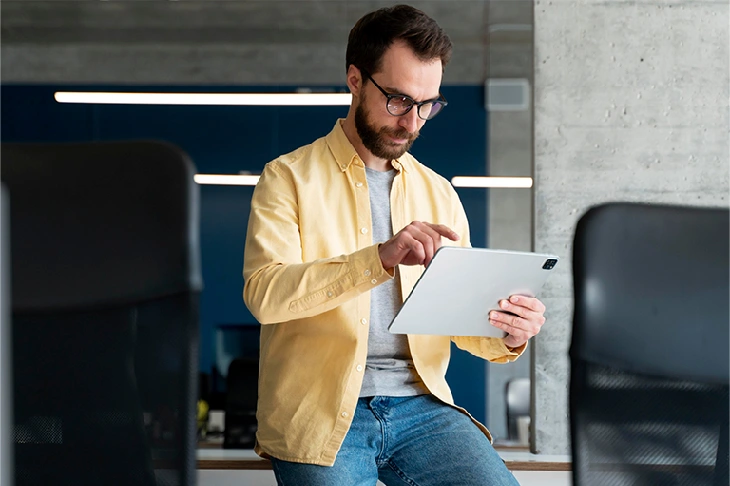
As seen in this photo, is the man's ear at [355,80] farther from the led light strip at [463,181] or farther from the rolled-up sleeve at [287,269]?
the led light strip at [463,181]

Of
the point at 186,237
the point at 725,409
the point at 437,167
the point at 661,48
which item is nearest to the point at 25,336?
the point at 186,237

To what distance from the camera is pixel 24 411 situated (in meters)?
0.94

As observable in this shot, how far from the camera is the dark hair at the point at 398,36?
171 cm

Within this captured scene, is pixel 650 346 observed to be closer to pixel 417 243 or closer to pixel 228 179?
pixel 417 243

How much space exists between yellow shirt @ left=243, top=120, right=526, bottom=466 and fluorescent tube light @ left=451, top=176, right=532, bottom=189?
12.7ft

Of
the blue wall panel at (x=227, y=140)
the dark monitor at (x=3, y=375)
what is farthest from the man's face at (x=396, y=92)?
the blue wall panel at (x=227, y=140)

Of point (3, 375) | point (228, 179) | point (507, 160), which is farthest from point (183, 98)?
point (3, 375)

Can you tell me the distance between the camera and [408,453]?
61.3 inches

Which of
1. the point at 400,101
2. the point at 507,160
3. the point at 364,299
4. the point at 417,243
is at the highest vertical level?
the point at 507,160

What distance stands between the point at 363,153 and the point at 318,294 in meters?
0.45

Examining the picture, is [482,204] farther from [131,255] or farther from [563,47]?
[131,255]

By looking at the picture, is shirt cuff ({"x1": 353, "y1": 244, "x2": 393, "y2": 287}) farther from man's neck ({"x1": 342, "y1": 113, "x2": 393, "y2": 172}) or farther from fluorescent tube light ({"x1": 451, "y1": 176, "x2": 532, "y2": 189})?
fluorescent tube light ({"x1": 451, "y1": 176, "x2": 532, "y2": 189})

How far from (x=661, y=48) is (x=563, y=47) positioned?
330 millimetres

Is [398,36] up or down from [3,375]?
up
